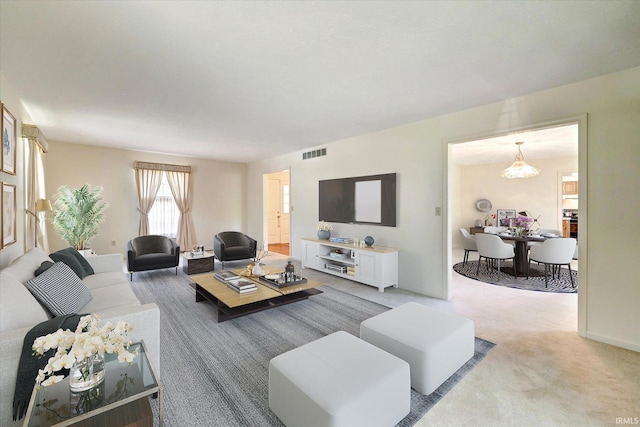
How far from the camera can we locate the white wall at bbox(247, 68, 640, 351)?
2527 mm

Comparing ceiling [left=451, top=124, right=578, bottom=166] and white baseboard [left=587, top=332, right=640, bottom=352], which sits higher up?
ceiling [left=451, top=124, right=578, bottom=166]

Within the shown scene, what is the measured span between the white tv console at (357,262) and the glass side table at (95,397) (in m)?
3.21

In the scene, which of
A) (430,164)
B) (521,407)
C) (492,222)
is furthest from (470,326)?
(492,222)

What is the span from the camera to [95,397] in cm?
130

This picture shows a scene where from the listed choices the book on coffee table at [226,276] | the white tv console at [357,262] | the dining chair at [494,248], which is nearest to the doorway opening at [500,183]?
the dining chair at [494,248]

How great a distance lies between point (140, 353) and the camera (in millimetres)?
1648

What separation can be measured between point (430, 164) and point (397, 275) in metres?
1.77

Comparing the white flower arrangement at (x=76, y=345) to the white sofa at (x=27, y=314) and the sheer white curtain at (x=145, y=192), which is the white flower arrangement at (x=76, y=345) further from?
the sheer white curtain at (x=145, y=192)

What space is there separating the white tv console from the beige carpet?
1.00m

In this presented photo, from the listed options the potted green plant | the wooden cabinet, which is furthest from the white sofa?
the wooden cabinet

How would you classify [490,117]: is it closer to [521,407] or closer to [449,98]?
[449,98]

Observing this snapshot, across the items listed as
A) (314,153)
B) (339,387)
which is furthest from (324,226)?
(339,387)

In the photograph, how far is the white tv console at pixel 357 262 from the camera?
414 centimetres

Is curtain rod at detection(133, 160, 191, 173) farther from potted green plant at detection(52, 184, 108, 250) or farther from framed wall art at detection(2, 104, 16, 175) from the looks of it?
framed wall art at detection(2, 104, 16, 175)
